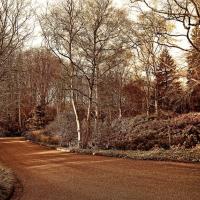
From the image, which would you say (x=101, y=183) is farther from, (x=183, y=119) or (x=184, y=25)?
(x=183, y=119)

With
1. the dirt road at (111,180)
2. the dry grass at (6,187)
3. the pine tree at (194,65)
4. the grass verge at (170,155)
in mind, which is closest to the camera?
the dirt road at (111,180)

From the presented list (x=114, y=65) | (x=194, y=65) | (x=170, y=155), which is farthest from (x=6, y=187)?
(x=114, y=65)

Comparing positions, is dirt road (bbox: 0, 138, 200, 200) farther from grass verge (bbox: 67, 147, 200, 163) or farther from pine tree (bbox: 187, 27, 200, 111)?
pine tree (bbox: 187, 27, 200, 111)

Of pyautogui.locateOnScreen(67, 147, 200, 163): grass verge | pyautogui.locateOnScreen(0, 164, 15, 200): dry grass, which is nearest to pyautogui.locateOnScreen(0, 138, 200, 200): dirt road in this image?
pyautogui.locateOnScreen(0, 164, 15, 200): dry grass

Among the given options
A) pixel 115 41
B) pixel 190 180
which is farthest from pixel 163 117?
pixel 190 180

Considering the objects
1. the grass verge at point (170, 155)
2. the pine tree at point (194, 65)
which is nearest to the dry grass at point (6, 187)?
the grass verge at point (170, 155)

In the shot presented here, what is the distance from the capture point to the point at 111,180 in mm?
11359

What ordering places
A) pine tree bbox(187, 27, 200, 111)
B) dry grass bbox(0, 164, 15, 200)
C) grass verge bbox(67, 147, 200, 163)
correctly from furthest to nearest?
pine tree bbox(187, 27, 200, 111) → grass verge bbox(67, 147, 200, 163) → dry grass bbox(0, 164, 15, 200)

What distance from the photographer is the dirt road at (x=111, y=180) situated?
924 cm

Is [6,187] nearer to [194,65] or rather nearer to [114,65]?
[194,65]

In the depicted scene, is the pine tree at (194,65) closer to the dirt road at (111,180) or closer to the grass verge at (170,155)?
the grass verge at (170,155)

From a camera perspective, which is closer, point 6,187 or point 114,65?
point 6,187

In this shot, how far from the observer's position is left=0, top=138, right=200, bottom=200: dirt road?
364 inches

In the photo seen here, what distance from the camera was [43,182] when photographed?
38.7 feet
